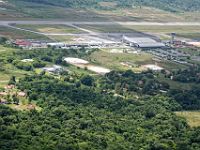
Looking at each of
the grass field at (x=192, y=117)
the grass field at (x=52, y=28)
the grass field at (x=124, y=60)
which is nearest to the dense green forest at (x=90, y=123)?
the grass field at (x=192, y=117)

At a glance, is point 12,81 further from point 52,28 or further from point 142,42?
point 52,28

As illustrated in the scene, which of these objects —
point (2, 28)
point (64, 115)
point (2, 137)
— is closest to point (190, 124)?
point (64, 115)

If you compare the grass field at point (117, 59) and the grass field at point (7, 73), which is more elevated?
Answer: the grass field at point (7, 73)

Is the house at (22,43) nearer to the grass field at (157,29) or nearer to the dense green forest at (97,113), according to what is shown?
the dense green forest at (97,113)

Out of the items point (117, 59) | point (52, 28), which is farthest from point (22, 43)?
point (52, 28)

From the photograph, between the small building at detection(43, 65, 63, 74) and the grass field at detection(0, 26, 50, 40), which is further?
the grass field at detection(0, 26, 50, 40)

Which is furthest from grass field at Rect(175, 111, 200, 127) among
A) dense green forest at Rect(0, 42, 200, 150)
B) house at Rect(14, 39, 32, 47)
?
house at Rect(14, 39, 32, 47)

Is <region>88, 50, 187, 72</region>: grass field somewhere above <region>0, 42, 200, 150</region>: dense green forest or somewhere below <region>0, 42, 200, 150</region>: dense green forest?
below

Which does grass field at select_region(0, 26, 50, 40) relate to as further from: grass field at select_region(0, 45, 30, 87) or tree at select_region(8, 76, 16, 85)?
tree at select_region(8, 76, 16, 85)
